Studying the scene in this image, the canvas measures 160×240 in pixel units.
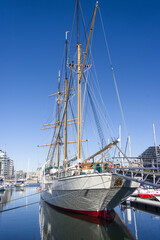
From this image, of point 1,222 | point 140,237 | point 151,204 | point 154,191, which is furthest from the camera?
point 154,191

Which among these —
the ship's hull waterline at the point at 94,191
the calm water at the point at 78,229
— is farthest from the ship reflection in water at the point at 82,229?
the ship's hull waterline at the point at 94,191

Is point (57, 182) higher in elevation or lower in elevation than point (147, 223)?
higher

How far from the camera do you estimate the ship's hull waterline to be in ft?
60.0

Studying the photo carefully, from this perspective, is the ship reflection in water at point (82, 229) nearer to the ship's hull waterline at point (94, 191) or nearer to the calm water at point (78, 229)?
the calm water at point (78, 229)

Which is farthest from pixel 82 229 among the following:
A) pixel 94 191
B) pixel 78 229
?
pixel 94 191

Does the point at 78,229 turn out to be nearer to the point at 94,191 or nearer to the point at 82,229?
the point at 82,229

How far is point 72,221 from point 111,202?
14.8 feet

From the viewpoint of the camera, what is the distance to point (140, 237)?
633 inches

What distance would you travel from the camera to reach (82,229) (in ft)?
57.1

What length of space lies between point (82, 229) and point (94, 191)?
3452 millimetres

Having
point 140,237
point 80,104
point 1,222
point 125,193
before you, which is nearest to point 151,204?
point 125,193

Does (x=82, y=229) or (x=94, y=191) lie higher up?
(x=94, y=191)

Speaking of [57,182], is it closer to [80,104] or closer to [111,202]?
[111,202]

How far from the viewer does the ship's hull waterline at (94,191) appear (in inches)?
720
